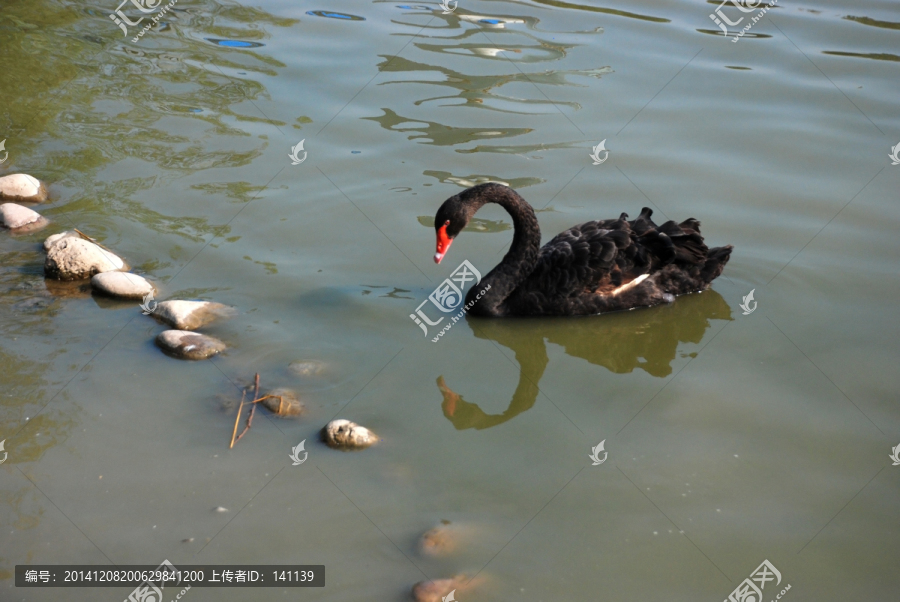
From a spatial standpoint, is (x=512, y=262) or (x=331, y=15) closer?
(x=512, y=262)

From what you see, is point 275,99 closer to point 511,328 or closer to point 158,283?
point 158,283

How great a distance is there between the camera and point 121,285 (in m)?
6.16

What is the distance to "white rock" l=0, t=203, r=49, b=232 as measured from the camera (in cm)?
700

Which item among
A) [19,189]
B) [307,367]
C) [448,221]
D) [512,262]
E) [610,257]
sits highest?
[448,221]

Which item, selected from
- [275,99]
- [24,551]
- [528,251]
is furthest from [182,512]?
[275,99]

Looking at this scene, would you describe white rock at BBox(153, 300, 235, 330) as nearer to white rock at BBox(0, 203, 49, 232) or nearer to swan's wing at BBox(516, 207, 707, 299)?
white rock at BBox(0, 203, 49, 232)

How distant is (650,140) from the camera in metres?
8.66

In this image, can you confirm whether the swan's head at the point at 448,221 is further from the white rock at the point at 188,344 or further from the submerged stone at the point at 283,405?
the white rock at the point at 188,344

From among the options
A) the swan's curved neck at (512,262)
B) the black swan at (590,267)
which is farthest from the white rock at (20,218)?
the swan's curved neck at (512,262)

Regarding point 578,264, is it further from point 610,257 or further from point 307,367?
point 307,367

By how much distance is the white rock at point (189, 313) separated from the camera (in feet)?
19.2

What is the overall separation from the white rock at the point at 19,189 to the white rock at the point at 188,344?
2788mm

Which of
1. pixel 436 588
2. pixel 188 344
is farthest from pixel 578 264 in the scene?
pixel 436 588

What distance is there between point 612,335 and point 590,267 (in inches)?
21.5
